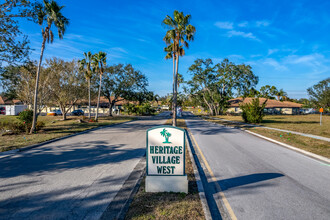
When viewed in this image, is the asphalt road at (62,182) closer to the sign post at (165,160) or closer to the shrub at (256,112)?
the sign post at (165,160)

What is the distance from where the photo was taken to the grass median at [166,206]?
364cm

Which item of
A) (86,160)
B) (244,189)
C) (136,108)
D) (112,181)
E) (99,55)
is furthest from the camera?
(136,108)

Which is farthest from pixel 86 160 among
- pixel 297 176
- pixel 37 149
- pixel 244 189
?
pixel 297 176

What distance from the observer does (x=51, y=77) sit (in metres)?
23.7

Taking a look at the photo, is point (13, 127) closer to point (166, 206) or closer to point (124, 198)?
point (124, 198)

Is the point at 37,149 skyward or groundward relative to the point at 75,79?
groundward

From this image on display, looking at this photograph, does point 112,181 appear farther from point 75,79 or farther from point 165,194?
point 75,79

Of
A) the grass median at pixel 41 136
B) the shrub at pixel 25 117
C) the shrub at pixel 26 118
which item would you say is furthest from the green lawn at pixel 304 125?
the shrub at pixel 25 117

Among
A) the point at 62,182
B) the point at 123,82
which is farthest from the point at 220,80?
the point at 62,182

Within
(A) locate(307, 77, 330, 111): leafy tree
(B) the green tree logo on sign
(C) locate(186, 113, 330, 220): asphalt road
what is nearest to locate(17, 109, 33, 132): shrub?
(C) locate(186, 113, 330, 220): asphalt road

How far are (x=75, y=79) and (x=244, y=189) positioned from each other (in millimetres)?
27874

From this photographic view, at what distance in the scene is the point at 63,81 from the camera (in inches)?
1045

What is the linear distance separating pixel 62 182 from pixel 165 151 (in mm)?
3154

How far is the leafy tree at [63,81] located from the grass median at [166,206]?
24.6 meters
